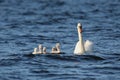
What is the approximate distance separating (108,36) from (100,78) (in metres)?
10.5

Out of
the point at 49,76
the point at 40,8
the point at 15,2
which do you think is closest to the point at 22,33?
the point at 49,76

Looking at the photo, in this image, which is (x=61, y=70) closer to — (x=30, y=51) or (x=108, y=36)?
(x=30, y=51)

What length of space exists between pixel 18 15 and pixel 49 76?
21.8 m

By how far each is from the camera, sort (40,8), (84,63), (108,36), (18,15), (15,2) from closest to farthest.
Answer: (84,63), (108,36), (18,15), (40,8), (15,2)

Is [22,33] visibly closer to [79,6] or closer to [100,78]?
[100,78]

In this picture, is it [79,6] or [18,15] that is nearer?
[18,15]

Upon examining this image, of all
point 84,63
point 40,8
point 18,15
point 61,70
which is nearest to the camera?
point 61,70

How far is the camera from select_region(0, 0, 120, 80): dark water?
20062 mm

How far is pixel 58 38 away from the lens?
94.2 ft

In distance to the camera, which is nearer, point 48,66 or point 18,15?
point 48,66

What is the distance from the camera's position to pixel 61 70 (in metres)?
20.4

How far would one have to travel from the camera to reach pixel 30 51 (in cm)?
2436

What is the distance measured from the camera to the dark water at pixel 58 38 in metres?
20.1

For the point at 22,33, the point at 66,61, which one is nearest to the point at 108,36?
the point at 22,33
